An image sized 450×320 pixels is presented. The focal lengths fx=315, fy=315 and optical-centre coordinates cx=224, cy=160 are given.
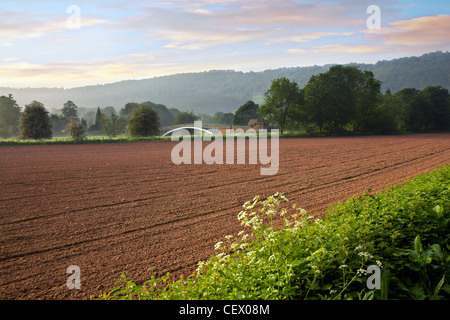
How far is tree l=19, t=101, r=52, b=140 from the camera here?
178ft

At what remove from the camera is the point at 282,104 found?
66312mm

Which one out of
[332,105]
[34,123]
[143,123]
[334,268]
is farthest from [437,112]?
[334,268]

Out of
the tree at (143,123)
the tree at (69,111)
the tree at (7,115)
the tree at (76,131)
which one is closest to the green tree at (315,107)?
the tree at (143,123)

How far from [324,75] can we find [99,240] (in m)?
68.2

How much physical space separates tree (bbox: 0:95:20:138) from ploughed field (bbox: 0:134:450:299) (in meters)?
105

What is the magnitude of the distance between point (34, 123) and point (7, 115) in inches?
2634

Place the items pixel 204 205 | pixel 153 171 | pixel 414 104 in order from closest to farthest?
1. pixel 204 205
2. pixel 153 171
3. pixel 414 104

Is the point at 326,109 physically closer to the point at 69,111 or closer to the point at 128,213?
the point at 128,213

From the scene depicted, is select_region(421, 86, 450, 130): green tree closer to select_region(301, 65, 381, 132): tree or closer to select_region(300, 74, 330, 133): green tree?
select_region(301, 65, 381, 132): tree

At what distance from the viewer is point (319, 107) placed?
64.6m

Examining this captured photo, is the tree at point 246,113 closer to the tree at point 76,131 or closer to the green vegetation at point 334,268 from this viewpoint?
the tree at point 76,131

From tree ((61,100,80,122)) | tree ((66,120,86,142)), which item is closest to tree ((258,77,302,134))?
tree ((66,120,86,142))
